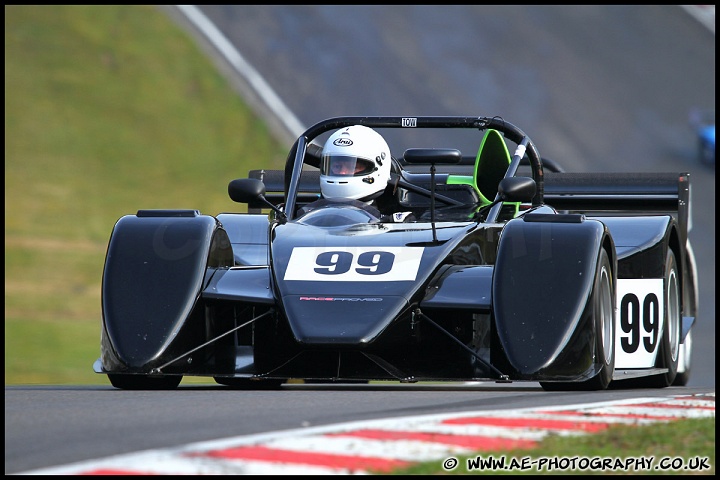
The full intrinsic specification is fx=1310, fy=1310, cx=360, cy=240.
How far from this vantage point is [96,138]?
82.6 feet

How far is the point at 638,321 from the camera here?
8.15 m

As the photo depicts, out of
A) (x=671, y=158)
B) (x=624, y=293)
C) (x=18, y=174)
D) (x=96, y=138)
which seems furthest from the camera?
(x=671, y=158)

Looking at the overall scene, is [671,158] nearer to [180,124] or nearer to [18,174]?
[180,124]

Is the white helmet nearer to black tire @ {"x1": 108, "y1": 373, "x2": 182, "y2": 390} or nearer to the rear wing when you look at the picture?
black tire @ {"x1": 108, "y1": 373, "x2": 182, "y2": 390}

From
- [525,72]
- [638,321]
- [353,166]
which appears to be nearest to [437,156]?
[353,166]

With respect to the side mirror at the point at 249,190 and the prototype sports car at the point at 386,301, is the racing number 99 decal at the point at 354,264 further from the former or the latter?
the side mirror at the point at 249,190

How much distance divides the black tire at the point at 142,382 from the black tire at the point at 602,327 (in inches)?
87.4

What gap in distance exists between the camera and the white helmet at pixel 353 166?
8594 mm

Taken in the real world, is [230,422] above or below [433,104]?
below

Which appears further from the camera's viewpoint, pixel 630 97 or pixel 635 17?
pixel 635 17

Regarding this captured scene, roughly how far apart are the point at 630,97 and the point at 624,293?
2342cm

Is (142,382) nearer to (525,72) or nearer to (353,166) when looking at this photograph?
(353,166)

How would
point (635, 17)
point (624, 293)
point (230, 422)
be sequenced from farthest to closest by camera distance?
point (635, 17) → point (624, 293) → point (230, 422)

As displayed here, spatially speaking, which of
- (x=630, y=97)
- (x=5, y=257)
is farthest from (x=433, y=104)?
(x=5, y=257)
